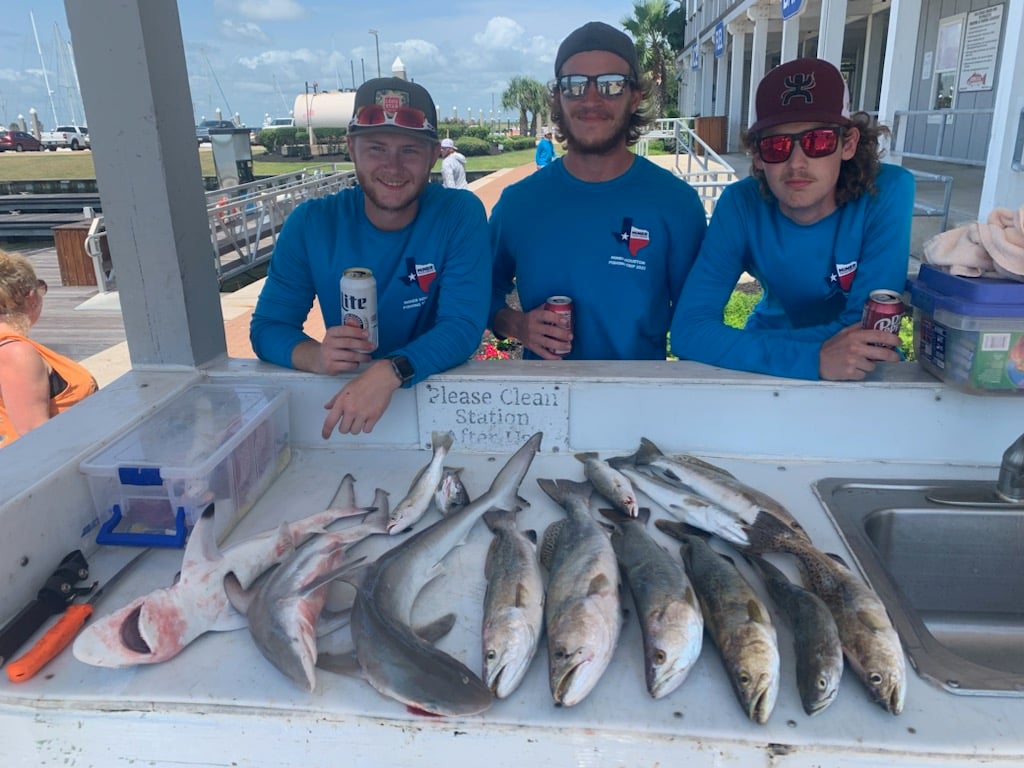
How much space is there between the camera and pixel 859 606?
1.67m

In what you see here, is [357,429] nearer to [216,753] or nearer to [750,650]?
[216,753]

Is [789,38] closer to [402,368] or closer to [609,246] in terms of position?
[609,246]

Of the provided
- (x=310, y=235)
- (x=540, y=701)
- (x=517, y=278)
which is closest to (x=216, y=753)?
(x=540, y=701)

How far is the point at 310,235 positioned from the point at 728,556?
190cm

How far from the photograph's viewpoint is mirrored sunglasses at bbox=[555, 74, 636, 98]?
3.00 m

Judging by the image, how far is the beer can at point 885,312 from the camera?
7.50ft

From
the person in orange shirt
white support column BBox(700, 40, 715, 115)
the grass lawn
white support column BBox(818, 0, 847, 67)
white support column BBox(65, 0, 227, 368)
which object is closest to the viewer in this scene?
white support column BBox(65, 0, 227, 368)

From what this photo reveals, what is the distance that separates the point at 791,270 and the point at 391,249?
1.51 m

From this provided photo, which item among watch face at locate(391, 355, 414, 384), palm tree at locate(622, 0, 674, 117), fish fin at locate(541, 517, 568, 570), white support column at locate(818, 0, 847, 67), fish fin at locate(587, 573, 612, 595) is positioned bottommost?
fish fin at locate(541, 517, 568, 570)

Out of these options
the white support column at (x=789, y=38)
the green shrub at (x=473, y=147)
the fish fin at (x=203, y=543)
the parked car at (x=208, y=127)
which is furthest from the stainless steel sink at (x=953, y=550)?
the green shrub at (x=473, y=147)

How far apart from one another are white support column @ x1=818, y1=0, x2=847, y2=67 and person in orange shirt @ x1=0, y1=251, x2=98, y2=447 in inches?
437

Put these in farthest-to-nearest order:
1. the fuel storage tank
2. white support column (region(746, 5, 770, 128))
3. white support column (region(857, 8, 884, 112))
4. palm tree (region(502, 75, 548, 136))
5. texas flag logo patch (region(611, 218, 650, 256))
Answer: palm tree (region(502, 75, 548, 136)) < the fuel storage tank < white support column (region(746, 5, 770, 128)) < white support column (region(857, 8, 884, 112)) < texas flag logo patch (region(611, 218, 650, 256))

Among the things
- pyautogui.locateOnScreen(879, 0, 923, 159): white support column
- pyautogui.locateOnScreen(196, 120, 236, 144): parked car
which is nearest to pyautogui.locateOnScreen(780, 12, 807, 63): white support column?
pyautogui.locateOnScreen(879, 0, 923, 159): white support column

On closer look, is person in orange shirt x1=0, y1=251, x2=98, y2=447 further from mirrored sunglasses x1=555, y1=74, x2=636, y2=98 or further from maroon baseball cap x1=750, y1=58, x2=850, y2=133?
maroon baseball cap x1=750, y1=58, x2=850, y2=133
